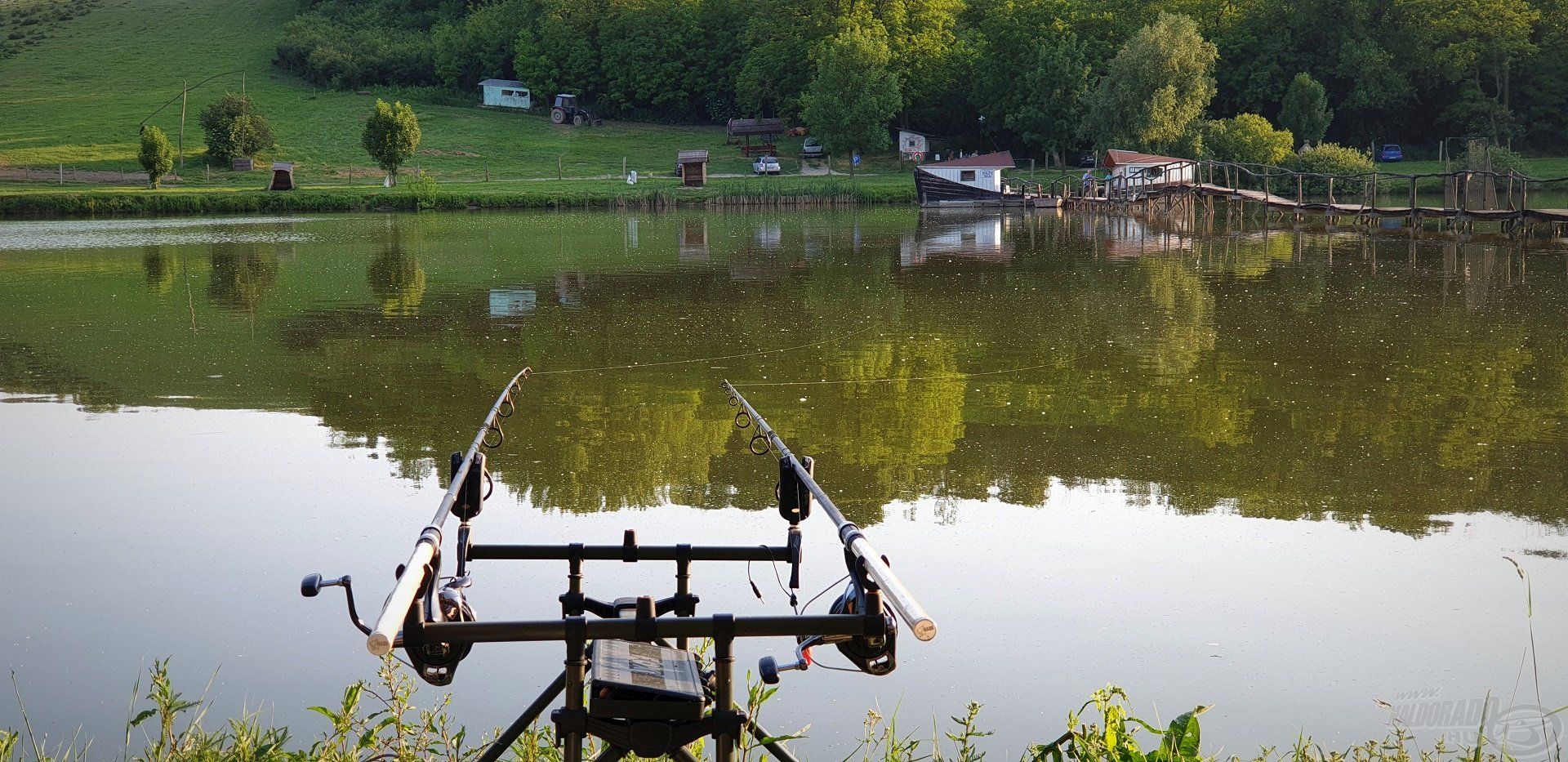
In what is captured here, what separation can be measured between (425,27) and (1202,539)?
108 meters

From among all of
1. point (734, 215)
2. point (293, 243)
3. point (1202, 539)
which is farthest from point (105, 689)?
point (734, 215)

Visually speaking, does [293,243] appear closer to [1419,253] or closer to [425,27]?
[1419,253]

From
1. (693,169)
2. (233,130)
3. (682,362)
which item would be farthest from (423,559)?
(233,130)

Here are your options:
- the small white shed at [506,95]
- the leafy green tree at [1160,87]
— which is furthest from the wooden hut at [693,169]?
the small white shed at [506,95]

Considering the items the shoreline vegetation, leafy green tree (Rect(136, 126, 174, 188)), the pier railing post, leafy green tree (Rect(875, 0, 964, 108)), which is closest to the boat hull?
leafy green tree (Rect(875, 0, 964, 108))

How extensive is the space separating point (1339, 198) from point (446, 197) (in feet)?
119

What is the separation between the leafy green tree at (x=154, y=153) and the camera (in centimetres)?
6050

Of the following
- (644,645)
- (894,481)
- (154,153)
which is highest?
(154,153)

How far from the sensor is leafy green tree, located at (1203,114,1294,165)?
62.7 metres

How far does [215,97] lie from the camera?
85438 millimetres

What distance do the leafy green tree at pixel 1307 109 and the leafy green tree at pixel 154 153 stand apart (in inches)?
2058

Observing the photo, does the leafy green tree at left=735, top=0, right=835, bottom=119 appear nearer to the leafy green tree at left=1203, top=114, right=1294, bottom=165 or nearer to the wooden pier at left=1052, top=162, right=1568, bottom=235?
the wooden pier at left=1052, top=162, right=1568, bottom=235

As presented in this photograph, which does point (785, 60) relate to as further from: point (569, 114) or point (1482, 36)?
point (1482, 36)
